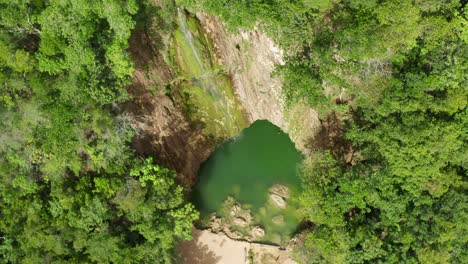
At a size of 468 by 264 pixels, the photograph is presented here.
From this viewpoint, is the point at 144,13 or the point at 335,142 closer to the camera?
the point at 144,13

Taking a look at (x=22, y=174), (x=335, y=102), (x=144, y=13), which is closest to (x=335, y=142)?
(x=335, y=102)

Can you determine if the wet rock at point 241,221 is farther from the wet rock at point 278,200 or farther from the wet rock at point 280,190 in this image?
the wet rock at point 280,190

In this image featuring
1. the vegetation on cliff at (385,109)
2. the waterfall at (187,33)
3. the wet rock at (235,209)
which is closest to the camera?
the vegetation on cliff at (385,109)

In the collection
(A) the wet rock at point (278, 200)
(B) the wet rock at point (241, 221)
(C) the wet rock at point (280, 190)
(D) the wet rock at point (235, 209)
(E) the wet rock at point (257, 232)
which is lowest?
(E) the wet rock at point (257, 232)

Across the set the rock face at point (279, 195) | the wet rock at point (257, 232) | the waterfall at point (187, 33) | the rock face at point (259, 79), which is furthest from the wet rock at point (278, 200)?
the waterfall at point (187, 33)

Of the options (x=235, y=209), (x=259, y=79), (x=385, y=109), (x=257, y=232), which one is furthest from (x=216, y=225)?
(x=385, y=109)

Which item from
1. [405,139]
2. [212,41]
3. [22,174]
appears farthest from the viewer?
[212,41]

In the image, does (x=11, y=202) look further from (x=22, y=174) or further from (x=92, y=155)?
(x=92, y=155)

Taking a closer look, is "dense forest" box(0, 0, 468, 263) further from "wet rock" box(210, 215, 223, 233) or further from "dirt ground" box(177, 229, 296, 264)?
"wet rock" box(210, 215, 223, 233)
